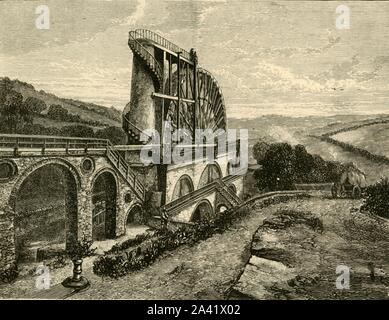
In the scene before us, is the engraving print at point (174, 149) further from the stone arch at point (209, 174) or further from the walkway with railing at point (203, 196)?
the stone arch at point (209, 174)

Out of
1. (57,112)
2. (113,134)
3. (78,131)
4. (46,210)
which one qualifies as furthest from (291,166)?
(46,210)

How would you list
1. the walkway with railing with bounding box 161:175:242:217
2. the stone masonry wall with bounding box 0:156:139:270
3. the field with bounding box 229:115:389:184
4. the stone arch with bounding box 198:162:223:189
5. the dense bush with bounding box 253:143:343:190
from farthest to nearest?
the stone arch with bounding box 198:162:223:189
the walkway with railing with bounding box 161:175:242:217
the dense bush with bounding box 253:143:343:190
the field with bounding box 229:115:389:184
the stone masonry wall with bounding box 0:156:139:270

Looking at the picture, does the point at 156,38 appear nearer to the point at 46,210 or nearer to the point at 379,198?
the point at 46,210

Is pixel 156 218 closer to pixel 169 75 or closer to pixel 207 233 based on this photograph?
pixel 207 233

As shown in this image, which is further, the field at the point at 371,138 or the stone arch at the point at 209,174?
the stone arch at the point at 209,174

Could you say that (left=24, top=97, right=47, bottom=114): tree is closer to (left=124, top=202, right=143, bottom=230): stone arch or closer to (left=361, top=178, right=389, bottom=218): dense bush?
(left=124, top=202, right=143, bottom=230): stone arch

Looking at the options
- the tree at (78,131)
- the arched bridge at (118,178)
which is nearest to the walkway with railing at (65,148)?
the arched bridge at (118,178)

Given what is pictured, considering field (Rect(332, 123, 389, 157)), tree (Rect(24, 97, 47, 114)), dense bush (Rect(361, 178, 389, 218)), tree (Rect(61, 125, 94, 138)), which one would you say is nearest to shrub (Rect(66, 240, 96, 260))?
tree (Rect(61, 125, 94, 138))
